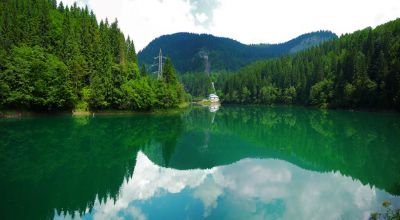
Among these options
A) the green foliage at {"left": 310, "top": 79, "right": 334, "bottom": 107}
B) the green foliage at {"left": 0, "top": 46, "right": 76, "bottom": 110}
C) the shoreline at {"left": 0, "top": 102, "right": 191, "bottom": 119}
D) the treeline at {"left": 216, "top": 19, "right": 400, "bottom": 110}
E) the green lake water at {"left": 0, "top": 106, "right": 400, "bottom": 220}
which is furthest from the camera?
the green foliage at {"left": 310, "top": 79, "right": 334, "bottom": 107}

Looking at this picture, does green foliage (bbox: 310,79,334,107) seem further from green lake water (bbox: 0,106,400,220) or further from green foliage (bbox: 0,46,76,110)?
green foliage (bbox: 0,46,76,110)

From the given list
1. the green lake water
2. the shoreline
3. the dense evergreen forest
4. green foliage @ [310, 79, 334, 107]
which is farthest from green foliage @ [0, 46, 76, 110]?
green foliage @ [310, 79, 334, 107]

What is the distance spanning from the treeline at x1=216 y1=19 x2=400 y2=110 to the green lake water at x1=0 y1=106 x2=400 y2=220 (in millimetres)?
54599

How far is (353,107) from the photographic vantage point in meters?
92.5

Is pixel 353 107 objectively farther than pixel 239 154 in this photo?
Yes

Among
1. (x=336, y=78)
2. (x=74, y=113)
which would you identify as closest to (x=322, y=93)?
(x=336, y=78)

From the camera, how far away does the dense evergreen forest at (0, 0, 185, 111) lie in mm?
59156

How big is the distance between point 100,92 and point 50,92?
1011 centimetres

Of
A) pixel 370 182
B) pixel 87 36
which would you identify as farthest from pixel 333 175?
pixel 87 36

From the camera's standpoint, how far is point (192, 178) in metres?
20.6

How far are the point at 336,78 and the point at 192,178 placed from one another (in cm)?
9912

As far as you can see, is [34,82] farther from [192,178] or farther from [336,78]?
[336,78]

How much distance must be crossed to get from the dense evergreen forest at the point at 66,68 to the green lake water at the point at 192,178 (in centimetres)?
2668

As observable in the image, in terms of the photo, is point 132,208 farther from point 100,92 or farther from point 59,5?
point 59,5
